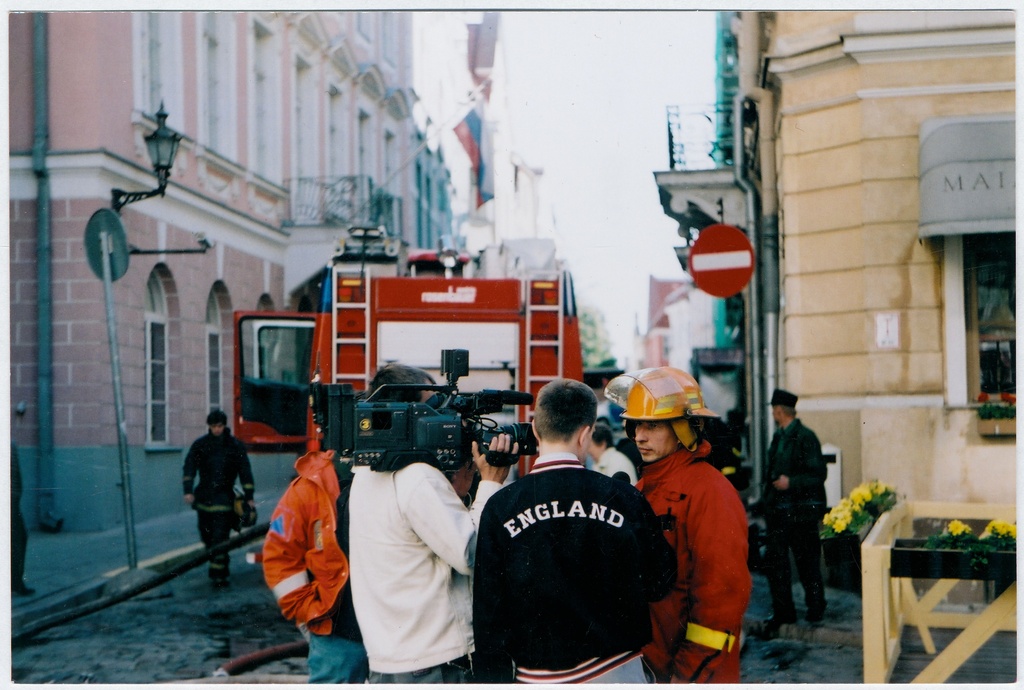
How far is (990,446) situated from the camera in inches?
352

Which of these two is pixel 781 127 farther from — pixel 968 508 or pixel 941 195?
pixel 968 508

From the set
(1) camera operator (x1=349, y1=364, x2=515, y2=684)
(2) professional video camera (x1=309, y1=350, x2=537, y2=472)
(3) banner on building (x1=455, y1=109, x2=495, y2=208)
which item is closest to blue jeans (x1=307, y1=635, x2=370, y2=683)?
(1) camera operator (x1=349, y1=364, x2=515, y2=684)

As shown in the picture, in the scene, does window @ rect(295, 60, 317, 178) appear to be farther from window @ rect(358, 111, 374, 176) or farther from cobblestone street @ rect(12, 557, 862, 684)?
cobblestone street @ rect(12, 557, 862, 684)

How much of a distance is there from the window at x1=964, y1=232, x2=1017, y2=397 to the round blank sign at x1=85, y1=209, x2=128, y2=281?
252 inches

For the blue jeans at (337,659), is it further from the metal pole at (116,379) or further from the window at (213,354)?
the window at (213,354)

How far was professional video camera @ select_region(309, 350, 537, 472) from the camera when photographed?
3762mm

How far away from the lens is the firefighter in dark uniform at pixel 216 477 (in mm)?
10516

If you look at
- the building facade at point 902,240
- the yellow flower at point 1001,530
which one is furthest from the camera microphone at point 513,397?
the building facade at point 902,240

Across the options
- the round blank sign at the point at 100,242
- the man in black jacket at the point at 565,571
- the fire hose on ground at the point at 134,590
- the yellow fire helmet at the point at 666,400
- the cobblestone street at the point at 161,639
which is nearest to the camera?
the man in black jacket at the point at 565,571

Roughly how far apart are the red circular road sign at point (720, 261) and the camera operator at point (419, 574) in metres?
4.63

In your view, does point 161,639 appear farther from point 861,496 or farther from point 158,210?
point 158,210

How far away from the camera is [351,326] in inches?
380

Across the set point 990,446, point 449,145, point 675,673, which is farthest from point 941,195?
point 449,145

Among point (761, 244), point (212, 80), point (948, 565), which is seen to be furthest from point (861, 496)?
point (212, 80)
